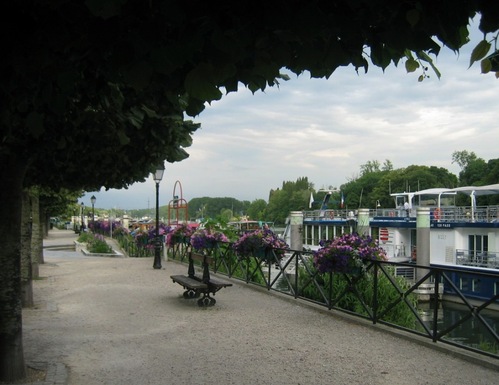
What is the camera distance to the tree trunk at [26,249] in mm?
8697

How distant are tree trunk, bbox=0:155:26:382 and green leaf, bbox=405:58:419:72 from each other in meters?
3.70

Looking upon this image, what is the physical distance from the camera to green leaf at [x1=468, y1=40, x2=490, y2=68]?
2.72 metres

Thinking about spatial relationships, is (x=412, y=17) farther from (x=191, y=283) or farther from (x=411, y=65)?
(x=191, y=283)

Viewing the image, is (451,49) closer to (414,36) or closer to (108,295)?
(414,36)

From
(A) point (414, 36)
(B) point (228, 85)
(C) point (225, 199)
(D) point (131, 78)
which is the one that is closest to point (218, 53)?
(D) point (131, 78)

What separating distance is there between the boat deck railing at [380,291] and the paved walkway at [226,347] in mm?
316

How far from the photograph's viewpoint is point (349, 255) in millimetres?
8156

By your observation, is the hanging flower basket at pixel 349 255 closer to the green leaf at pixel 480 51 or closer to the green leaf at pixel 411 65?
the green leaf at pixel 411 65

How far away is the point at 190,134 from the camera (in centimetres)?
717

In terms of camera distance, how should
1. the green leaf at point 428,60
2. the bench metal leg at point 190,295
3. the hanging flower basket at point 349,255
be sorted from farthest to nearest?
the bench metal leg at point 190,295 < the hanging flower basket at point 349,255 < the green leaf at point 428,60

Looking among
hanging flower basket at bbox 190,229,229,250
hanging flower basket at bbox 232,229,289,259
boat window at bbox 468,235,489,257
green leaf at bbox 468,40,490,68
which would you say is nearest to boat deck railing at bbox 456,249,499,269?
boat window at bbox 468,235,489,257

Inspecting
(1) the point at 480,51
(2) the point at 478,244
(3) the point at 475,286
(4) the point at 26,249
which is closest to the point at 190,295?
(4) the point at 26,249

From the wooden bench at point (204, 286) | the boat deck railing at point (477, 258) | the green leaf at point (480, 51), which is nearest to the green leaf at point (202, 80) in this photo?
the green leaf at point (480, 51)

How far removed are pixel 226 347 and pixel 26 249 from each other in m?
4.50
